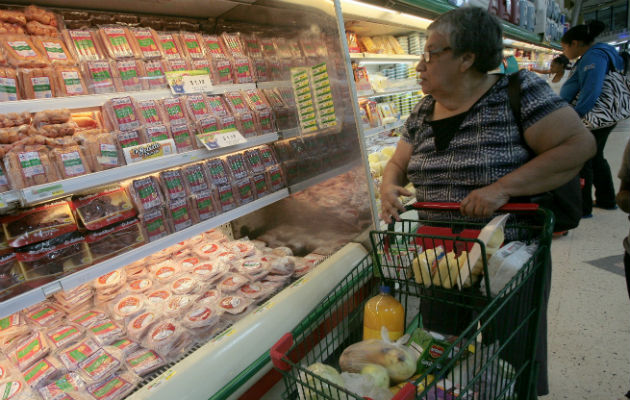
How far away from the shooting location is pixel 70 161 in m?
1.42

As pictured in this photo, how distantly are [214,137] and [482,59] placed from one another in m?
1.28

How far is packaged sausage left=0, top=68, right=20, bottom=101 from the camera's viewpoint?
1344 mm

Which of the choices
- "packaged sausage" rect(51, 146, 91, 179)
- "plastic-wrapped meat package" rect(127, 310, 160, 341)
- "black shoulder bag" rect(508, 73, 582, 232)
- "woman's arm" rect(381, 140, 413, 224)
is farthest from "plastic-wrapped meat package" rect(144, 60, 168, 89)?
"black shoulder bag" rect(508, 73, 582, 232)

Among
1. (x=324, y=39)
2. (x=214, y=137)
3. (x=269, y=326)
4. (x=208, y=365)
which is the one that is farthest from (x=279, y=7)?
(x=208, y=365)

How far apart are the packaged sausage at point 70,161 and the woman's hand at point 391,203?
4.14 feet

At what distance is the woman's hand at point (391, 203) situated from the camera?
55.8 inches

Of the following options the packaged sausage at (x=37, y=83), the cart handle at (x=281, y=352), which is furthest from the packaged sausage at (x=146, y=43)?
the cart handle at (x=281, y=352)

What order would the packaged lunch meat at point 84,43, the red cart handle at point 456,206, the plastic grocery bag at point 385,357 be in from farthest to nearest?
the packaged lunch meat at point 84,43 < the red cart handle at point 456,206 < the plastic grocery bag at point 385,357

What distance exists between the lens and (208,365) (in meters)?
1.29

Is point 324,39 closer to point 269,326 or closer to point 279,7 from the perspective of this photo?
point 279,7

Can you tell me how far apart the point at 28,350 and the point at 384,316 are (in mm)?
1479

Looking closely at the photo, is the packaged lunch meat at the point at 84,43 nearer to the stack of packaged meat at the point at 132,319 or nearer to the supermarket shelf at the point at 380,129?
the stack of packaged meat at the point at 132,319

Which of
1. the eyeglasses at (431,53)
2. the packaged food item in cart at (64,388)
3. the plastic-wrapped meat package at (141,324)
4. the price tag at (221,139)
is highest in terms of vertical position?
the eyeglasses at (431,53)

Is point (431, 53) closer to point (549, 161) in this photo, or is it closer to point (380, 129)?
point (549, 161)
